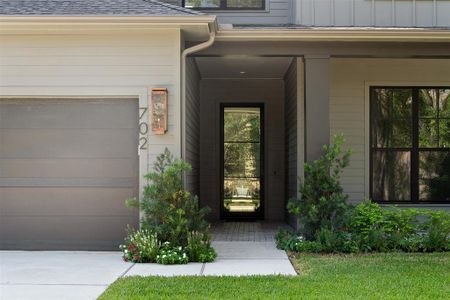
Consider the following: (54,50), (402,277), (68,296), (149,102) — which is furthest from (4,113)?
(402,277)

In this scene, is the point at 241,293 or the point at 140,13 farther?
the point at 140,13

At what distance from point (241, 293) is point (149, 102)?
321cm

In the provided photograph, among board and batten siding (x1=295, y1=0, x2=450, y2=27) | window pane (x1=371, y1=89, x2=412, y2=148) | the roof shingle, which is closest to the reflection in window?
window pane (x1=371, y1=89, x2=412, y2=148)

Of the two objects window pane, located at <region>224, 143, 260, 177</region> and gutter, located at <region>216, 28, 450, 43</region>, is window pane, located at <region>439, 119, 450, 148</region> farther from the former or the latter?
window pane, located at <region>224, 143, 260, 177</region>

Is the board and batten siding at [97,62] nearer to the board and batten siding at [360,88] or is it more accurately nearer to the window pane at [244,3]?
the window pane at [244,3]

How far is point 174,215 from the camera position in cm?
713

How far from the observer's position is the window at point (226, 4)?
10109 millimetres

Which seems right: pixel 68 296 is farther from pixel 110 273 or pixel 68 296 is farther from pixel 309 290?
pixel 309 290

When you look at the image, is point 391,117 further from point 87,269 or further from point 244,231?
point 87,269

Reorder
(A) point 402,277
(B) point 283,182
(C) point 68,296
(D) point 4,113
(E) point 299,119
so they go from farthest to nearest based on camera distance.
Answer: (B) point 283,182
(E) point 299,119
(D) point 4,113
(A) point 402,277
(C) point 68,296

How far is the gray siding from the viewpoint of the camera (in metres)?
9.84

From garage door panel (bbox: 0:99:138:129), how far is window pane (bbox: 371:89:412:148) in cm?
415

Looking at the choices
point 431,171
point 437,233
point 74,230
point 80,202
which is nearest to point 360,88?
point 431,171

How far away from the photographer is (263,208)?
11.9 meters
